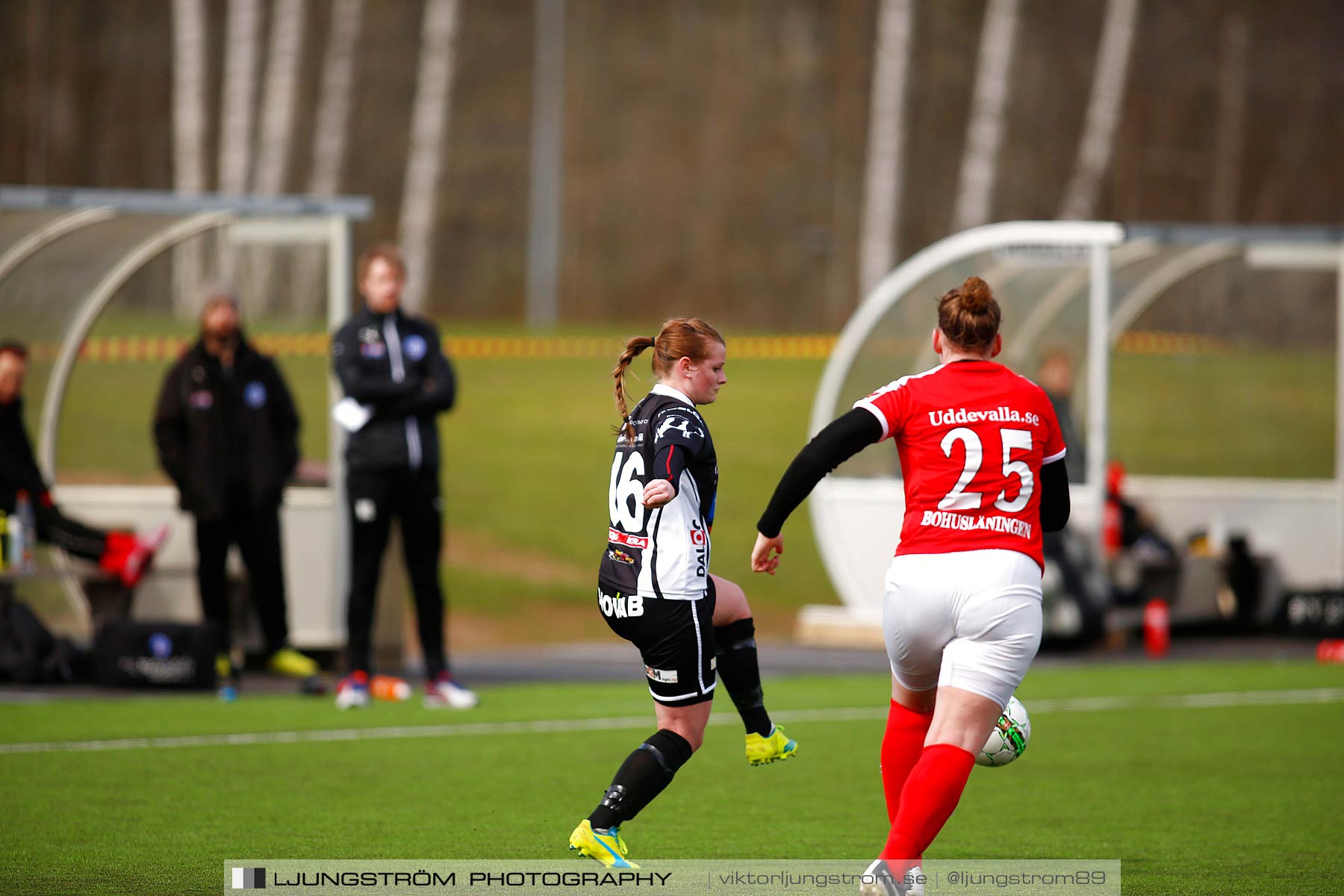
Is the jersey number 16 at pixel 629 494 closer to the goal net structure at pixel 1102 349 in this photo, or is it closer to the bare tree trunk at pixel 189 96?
the goal net structure at pixel 1102 349

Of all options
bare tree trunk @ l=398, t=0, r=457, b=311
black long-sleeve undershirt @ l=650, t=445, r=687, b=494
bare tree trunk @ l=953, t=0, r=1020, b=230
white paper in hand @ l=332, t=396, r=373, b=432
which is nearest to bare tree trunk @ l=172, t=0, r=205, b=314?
bare tree trunk @ l=398, t=0, r=457, b=311

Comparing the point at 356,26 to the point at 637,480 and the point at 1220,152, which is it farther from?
the point at 637,480

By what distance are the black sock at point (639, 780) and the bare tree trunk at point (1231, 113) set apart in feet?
84.8

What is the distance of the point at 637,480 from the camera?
19.1 ft

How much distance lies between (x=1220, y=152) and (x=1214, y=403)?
1076 centimetres

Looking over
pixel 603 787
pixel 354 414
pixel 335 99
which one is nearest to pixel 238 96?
pixel 335 99

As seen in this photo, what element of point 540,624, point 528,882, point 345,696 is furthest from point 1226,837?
point 540,624

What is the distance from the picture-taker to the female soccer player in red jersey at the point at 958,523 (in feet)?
17.5

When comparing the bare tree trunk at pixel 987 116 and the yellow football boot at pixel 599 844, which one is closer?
the yellow football boot at pixel 599 844

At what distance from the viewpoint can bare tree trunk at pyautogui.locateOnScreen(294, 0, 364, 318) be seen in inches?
1067

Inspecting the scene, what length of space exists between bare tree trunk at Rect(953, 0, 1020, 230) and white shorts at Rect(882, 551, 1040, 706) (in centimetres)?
2250

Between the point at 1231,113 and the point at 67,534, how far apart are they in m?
22.9

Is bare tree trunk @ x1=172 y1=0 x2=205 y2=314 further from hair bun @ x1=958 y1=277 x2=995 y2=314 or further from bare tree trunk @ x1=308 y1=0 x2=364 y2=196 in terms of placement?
→ hair bun @ x1=958 y1=277 x2=995 y2=314

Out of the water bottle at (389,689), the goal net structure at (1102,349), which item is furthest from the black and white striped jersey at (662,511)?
the goal net structure at (1102,349)
